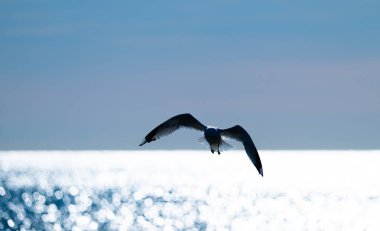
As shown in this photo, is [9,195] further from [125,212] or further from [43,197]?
[125,212]

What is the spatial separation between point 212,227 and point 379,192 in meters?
68.6

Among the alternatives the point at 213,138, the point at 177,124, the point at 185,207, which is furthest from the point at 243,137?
the point at 185,207

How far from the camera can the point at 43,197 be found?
122 meters

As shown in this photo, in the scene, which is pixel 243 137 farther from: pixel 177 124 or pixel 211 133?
pixel 177 124

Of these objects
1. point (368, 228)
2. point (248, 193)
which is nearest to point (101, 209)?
point (368, 228)

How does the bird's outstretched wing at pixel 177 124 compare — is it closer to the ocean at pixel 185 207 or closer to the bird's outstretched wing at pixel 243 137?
the bird's outstretched wing at pixel 243 137

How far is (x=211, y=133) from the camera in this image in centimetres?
2889

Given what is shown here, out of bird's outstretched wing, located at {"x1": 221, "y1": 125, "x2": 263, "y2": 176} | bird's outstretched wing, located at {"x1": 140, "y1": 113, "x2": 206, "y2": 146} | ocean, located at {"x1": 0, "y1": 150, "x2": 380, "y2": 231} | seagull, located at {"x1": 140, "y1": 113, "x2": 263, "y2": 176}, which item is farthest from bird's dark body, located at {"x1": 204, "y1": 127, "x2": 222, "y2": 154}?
ocean, located at {"x1": 0, "y1": 150, "x2": 380, "y2": 231}

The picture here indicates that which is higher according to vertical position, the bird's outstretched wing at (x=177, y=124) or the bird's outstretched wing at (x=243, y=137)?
the bird's outstretched wing at (x=177, y=124)

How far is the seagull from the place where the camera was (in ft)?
93.6

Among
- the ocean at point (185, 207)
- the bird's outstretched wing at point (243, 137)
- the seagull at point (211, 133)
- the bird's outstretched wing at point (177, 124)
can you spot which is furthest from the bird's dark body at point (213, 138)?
the ocean at point (185, 207)

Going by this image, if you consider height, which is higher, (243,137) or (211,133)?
(211,133)

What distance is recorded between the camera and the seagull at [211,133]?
1123 inches

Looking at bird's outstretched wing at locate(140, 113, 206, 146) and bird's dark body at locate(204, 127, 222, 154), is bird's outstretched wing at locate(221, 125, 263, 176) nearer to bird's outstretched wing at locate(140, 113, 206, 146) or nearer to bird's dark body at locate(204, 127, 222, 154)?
bird's dark body at locate(204, 127, 222, 154)
